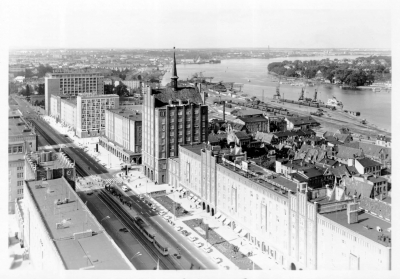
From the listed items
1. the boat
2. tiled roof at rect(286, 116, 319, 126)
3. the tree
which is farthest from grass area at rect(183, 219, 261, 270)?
the boat

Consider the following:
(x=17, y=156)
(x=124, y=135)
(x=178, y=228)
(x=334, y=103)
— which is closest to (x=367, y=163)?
(x=178, y=228)

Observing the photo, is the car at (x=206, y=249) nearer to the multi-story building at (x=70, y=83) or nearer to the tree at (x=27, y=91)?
the tree at (x=27, y=91)

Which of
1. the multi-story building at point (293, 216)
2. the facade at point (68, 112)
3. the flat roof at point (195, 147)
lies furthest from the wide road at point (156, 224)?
the facade at point (68, 112)

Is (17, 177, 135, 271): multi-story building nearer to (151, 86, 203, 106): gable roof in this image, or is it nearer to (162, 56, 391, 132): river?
(151, 86, 203, 106): gable roof

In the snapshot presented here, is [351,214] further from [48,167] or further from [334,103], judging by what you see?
[334,103]

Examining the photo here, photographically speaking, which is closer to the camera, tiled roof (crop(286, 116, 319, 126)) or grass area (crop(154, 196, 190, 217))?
grass area (crop(154, 196, 190, 217))
